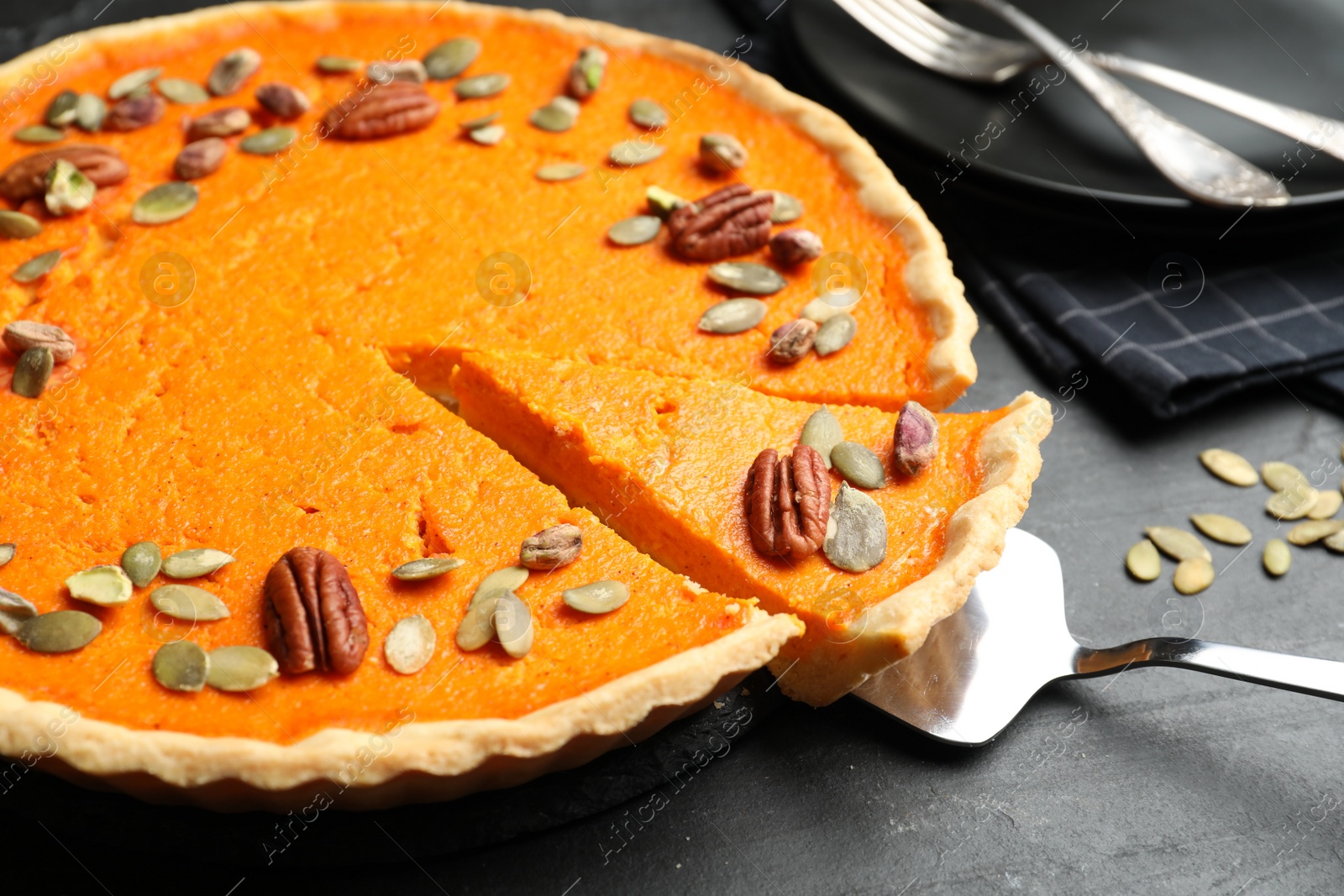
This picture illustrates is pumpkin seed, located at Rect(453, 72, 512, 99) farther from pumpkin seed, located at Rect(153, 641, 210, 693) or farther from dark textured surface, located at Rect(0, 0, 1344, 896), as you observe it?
dark textured surface, located at Rect(0, 0, 1344, 896)

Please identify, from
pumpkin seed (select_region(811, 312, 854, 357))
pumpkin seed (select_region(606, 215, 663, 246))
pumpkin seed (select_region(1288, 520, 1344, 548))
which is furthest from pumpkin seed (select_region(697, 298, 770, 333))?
pumpkin seed (select_region(1288, 520, 1344, 548))

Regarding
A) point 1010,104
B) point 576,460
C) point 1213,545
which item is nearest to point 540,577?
point 576,460

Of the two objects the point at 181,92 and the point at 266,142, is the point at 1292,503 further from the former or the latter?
the point at 181,92

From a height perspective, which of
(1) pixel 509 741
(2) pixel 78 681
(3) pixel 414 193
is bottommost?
(2) pixel 78 681

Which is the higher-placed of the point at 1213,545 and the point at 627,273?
the point at 627,273

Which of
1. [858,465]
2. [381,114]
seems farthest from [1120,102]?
[381,114]

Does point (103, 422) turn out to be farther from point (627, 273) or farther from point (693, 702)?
point (693, 702)
